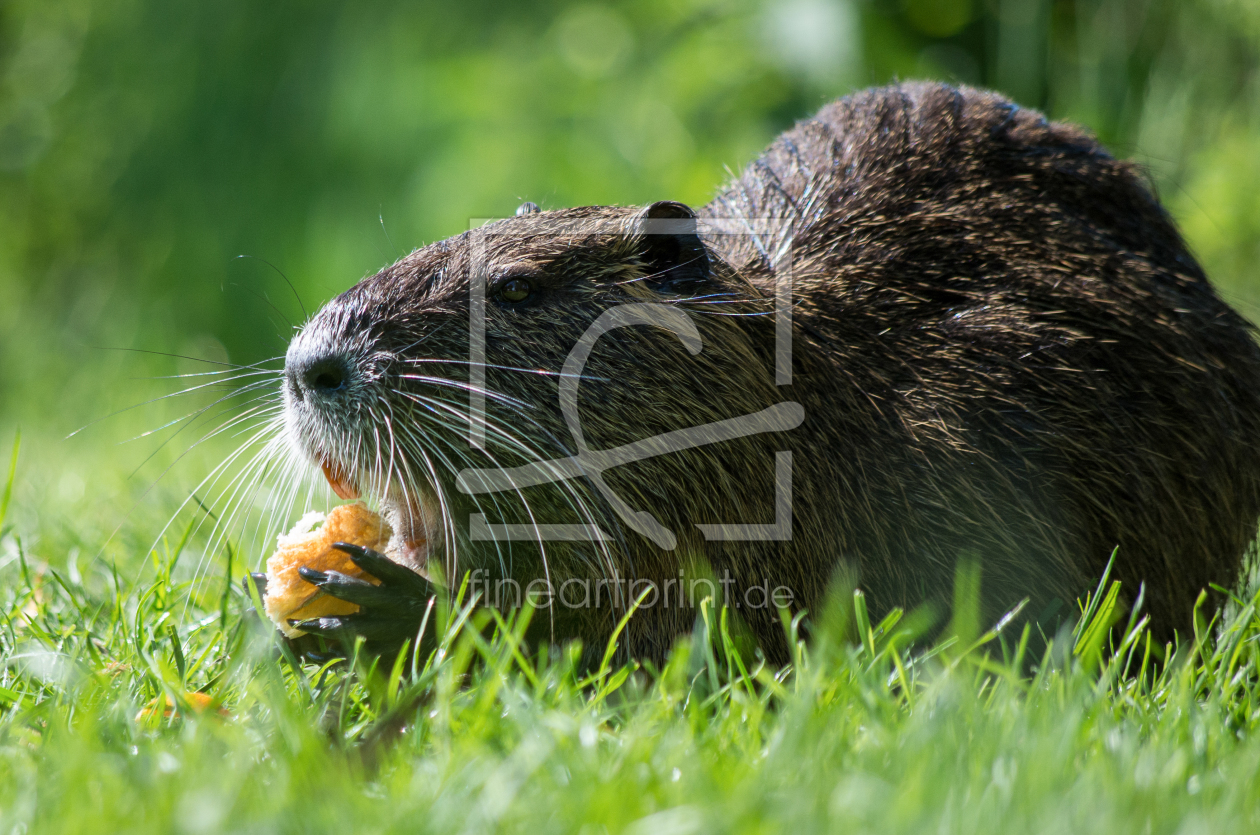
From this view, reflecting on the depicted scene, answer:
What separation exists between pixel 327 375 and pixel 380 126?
482 centimetres

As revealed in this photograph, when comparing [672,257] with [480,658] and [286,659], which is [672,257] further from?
[286,659]

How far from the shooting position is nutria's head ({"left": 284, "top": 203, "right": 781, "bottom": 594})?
7.08 ft

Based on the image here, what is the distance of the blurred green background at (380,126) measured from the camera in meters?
5.73

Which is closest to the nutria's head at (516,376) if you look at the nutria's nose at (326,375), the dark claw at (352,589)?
the nutria's nose at (326,375)

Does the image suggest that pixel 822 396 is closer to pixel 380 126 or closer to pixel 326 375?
pixel 326 375

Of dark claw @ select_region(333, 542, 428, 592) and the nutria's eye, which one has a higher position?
the nutria's eye

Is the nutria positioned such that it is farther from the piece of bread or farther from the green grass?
the green grass

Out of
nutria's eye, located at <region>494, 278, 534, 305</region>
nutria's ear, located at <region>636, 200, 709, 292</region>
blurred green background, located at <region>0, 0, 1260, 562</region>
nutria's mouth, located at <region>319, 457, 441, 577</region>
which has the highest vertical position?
blurred green background, located at <region>0, 0, 1260, 562</region>

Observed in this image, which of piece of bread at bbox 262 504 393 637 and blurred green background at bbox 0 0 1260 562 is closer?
piece of bread at bbox 262 504 393 637

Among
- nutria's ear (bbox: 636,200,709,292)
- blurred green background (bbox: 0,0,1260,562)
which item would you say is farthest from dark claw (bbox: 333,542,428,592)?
blurred green background (bbox: 0,0,1260,562)

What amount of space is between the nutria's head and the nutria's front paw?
0.30 feet

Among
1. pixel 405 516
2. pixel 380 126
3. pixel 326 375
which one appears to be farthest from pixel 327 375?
pixel 380 126

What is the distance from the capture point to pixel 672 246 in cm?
238

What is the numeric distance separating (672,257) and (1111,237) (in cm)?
108
